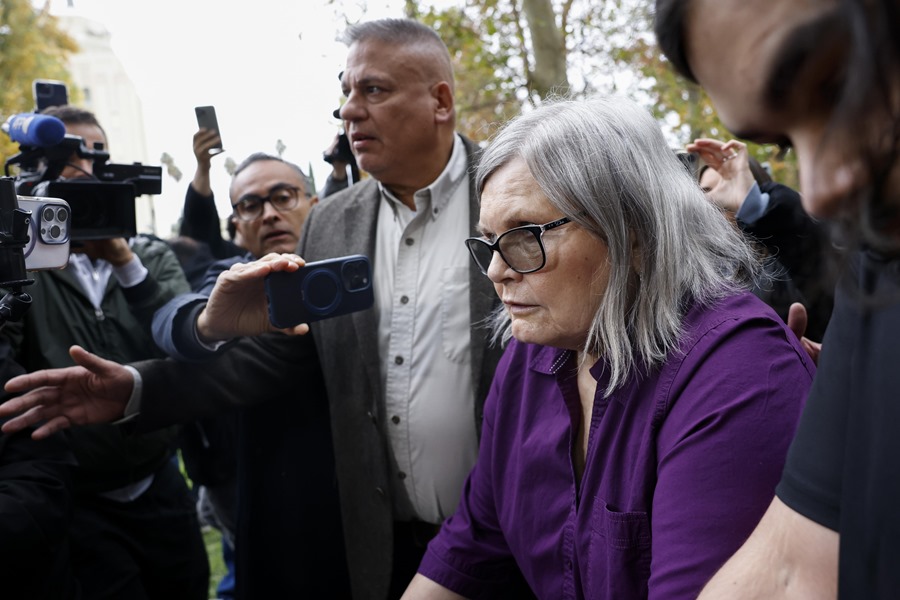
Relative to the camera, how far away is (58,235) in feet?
5.61

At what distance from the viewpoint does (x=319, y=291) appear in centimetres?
212

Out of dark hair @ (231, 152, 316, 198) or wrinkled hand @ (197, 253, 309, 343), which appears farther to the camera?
dark hair @ (231, 152, 316, 198)

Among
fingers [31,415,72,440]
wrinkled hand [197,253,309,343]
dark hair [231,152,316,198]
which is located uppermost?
dark hair [231,152,316,198]

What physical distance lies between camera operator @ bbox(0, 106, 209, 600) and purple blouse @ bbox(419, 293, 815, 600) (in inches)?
48.2

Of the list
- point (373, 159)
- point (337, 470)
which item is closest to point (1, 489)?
point (337, 470)

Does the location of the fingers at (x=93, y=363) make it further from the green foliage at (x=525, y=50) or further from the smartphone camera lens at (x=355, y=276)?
the green foliage at (x=525, y=50)

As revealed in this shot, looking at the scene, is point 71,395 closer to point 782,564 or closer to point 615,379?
point 615,379

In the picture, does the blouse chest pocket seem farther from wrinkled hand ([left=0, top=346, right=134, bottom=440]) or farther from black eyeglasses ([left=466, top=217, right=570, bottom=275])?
wrinkled hand ([left=0, top=346, right=134, bottom=440])

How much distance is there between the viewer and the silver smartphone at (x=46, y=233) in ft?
5.40

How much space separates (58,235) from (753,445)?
4.61 feet

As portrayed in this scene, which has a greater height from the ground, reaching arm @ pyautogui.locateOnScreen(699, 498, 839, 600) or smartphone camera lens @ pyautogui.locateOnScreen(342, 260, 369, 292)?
smartphone camera lens @ pyautogui.locateOnScreen(342, 260, 369, 292)

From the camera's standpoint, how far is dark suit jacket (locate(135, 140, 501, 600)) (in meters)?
2.31

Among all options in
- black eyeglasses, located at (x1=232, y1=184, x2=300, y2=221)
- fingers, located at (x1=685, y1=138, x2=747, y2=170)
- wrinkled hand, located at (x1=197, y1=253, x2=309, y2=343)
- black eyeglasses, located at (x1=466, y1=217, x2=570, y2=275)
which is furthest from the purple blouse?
black eyeglasses, located at (x1=232, y1=184, x2=300, y2=221)

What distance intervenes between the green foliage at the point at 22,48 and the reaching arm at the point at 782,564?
11.0 m
